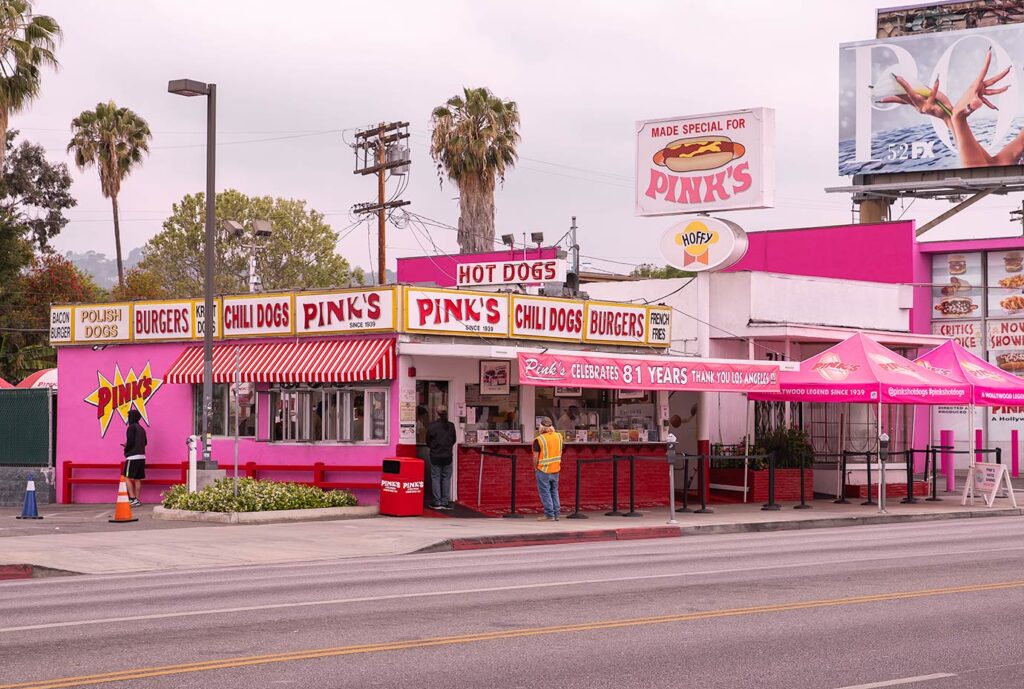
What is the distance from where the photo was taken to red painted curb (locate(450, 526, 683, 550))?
71.5 ft

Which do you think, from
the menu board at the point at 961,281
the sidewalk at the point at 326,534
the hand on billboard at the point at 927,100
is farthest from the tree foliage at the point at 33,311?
the hand on billboard at the point at 927,100

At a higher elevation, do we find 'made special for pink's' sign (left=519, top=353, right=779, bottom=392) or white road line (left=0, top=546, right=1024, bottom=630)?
'made special for pink's' sign (left=519, top=353, right=779, bottom=392)

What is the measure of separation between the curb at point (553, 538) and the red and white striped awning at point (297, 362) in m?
4.66

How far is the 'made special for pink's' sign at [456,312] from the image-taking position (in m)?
26.2

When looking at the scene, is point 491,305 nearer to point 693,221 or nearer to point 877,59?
point 693,221

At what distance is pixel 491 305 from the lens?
27438mm

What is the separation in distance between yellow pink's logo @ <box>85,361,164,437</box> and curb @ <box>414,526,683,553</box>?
35.0ft

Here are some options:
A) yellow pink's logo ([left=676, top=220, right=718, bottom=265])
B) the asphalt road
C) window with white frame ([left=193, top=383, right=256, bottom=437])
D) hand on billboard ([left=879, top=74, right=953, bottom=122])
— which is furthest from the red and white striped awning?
hand on billboard ([left=879, top=74, right=953, bottom=122])

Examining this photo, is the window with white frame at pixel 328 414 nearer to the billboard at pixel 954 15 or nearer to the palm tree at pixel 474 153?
the palm tree at pixel 474 153

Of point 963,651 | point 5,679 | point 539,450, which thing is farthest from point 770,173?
point 5,679

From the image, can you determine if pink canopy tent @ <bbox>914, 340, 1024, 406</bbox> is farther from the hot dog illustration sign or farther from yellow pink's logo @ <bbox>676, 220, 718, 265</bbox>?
yellow pink's logo @ <bbox>676, 220, 718, 265</bbox>

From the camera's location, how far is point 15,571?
57.7 ft

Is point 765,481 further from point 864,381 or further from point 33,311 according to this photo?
point 33,311

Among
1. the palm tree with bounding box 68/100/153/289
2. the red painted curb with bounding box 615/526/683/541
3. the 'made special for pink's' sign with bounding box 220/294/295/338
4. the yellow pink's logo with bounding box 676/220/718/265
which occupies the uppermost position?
the palm tree with bounding box 68/100/153/289
